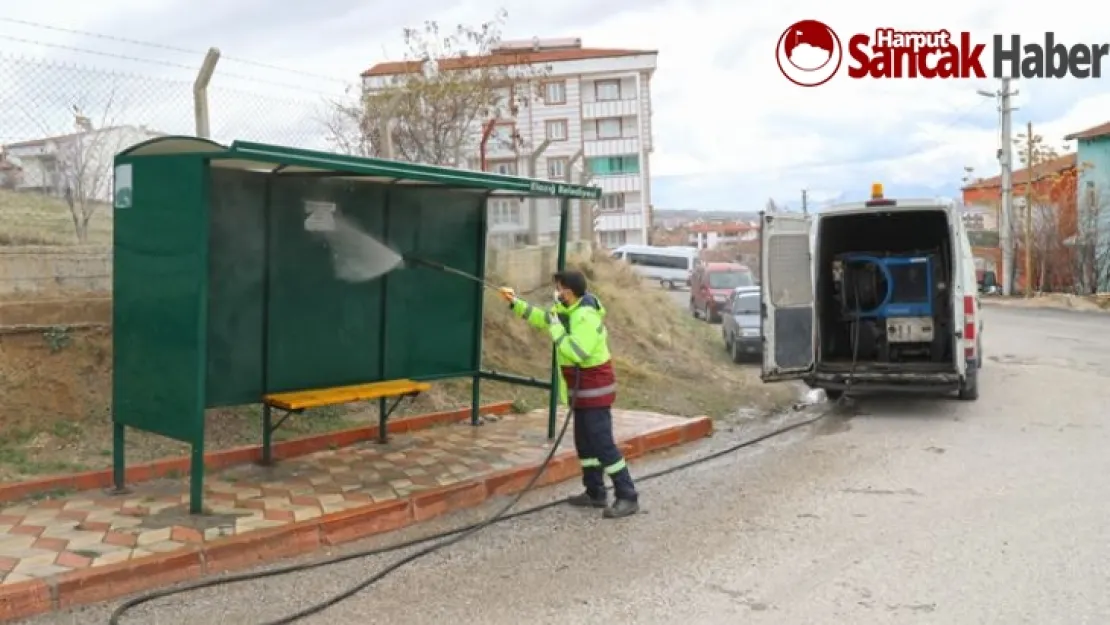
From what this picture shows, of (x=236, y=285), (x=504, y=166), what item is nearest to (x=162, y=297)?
(x=236, y=285)

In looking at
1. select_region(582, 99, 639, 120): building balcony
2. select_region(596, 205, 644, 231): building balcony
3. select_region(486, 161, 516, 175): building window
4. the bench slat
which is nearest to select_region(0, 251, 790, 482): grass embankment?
the bench slat

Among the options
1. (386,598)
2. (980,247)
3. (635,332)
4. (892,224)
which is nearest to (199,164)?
(386,598)

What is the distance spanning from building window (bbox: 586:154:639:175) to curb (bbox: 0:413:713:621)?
57.0m

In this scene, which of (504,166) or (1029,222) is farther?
(1029,222)

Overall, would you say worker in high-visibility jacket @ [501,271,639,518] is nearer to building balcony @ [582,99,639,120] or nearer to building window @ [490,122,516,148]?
building window @ [490,122,516,148]

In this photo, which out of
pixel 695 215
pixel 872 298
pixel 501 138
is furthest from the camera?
pixel 695 215

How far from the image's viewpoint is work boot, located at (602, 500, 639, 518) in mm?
6152

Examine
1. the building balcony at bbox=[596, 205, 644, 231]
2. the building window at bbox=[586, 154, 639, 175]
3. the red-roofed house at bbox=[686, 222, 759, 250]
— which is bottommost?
the building balcony at bbox=[596, 205, 644, 231]

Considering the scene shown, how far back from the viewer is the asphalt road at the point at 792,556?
4.41m

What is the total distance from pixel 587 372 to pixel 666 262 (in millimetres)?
38978

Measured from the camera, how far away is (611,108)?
62.5m

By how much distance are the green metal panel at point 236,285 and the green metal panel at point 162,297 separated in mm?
696

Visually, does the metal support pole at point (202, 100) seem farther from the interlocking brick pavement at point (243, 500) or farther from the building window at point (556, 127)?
the building window at point (556, 127)

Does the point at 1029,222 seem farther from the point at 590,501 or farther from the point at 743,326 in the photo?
the point at 590,501
